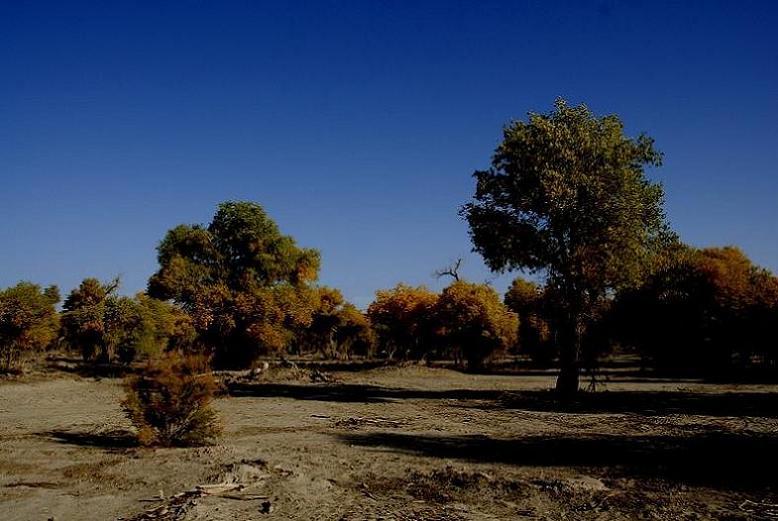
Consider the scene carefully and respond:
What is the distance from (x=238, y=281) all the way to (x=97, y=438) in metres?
32.2

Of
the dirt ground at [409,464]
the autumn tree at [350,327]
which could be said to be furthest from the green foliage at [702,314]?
the autumn tree at [350,327]

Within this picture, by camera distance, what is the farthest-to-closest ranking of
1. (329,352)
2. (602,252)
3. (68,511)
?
(329,352), (602,252), (68,511)

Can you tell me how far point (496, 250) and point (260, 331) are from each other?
22.9m

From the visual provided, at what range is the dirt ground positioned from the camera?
31.4ft

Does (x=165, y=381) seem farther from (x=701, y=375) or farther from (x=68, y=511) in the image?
(x=701, y=375)

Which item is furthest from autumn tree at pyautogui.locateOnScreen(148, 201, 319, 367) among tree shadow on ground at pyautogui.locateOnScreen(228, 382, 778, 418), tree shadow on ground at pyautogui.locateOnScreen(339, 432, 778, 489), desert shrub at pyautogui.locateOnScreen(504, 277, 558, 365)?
tree shadow on ground at pyautogui.locateOnScreen(339, 432, 778, 489)

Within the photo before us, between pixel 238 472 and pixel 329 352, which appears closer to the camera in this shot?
pixel 238 472

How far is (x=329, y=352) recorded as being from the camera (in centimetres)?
8900

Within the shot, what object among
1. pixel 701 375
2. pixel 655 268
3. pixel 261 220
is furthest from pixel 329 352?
pixel 655 268

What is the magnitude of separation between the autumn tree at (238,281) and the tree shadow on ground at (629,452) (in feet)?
98.4

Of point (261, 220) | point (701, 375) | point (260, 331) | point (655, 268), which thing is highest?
point (261, 220)

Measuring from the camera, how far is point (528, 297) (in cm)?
7175

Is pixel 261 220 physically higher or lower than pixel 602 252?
→ higher

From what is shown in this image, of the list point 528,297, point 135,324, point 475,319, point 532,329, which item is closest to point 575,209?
point 475,319
